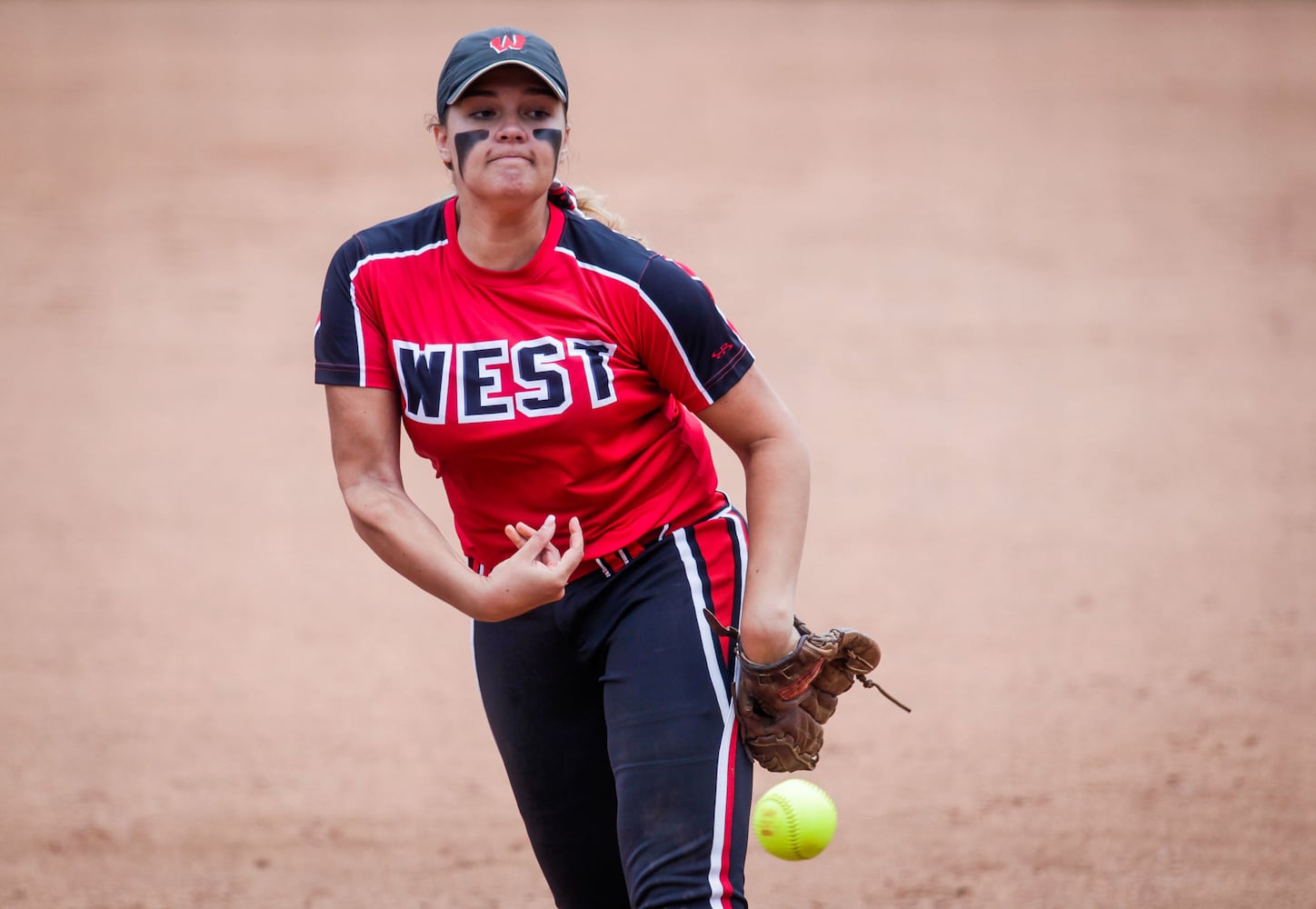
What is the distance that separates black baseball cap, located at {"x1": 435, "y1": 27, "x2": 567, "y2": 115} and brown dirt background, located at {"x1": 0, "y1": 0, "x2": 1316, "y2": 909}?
2.85 meters

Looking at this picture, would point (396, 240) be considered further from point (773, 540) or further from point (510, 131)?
point (773, 540)

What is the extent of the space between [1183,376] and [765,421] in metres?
8.87

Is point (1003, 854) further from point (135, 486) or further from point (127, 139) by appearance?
point (127, 139)

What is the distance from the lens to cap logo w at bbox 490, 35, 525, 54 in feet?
9.09

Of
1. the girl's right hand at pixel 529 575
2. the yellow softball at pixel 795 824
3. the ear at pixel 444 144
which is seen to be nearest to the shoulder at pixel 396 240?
the ear at pixel 444 144

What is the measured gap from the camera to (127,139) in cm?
1499

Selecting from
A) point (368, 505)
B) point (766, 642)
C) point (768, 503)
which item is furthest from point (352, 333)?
point (766, 642)

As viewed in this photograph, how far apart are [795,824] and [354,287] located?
5.44ft

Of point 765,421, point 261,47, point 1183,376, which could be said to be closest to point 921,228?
point 1183,376

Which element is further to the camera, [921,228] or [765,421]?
[921,228]

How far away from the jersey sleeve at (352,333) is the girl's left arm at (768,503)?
2.12ft

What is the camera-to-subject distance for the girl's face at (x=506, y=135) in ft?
9.09

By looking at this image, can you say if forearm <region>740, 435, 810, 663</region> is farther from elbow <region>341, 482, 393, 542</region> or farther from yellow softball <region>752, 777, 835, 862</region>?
yellow softball <region>752, 777, 835, 862</region>

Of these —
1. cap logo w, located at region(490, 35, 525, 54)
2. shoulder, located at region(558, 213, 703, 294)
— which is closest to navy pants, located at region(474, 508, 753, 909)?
shoulder, located at region(558, 213, 703, 294)
